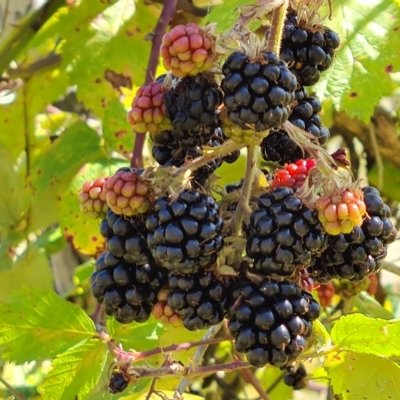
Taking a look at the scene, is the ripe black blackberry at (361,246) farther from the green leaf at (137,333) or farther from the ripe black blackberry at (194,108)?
the green leaf at (137,333)

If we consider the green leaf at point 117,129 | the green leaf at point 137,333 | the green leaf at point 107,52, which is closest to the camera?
the green leaf at point 137,333

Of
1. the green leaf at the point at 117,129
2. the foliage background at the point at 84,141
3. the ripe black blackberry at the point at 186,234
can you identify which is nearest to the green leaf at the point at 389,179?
the foliage background at the point at 84,141

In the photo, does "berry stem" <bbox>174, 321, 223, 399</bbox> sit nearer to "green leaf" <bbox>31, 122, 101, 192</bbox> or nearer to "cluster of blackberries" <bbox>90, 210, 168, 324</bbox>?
"cluster of blackberries" <bbox>90, 210, 168, 324</bbox>

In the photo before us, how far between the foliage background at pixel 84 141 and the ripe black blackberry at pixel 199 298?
1.03ft

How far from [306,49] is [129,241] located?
43cm

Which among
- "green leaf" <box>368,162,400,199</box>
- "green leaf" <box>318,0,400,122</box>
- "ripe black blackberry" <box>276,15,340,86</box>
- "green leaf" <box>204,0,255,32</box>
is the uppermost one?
"ripe black blackberry" <box>276,15,340,86</box>

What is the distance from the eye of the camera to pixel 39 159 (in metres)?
2.10

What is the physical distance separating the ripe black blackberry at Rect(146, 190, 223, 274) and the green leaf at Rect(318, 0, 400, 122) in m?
0.68

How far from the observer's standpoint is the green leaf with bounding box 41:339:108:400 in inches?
49.6

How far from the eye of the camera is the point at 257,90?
88cm

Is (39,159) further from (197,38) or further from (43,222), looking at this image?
(197,38)

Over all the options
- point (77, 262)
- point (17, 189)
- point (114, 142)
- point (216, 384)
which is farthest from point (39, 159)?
point (216, 384)

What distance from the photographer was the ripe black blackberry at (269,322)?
3.03ft

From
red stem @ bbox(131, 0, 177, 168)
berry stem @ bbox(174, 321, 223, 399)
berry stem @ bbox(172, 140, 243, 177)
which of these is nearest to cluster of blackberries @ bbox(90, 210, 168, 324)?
berry stem @ bbox(172, 140, 243, 177)
